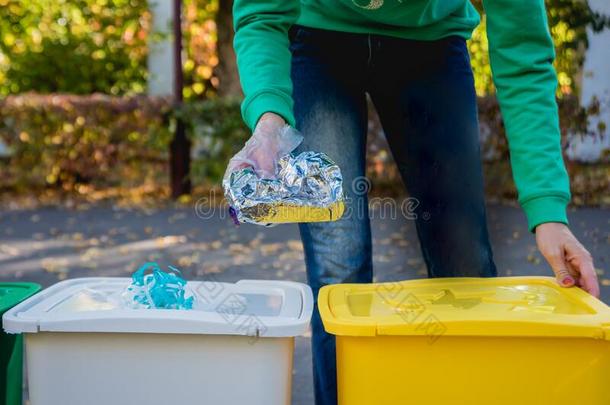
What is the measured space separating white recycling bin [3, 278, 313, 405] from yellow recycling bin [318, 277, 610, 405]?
125 mm

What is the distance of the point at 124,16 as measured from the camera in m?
9.43

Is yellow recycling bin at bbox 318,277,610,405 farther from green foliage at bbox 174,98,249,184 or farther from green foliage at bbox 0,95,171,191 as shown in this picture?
green foliage at bbox 0,95,171,191

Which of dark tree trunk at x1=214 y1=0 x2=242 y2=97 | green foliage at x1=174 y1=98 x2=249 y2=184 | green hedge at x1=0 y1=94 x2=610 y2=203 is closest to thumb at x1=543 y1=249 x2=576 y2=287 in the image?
green hedge at x1=0 y1=94 x2=610 y2=203

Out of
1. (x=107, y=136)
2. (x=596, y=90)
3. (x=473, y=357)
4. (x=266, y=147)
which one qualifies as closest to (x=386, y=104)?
(x=266, y=147)

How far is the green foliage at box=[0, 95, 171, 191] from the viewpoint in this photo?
23.3ft

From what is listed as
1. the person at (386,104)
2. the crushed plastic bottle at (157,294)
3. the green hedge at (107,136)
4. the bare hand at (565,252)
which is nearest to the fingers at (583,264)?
the bare hand at (565,252)

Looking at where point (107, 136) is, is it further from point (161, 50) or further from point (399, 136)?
point (399, 136)

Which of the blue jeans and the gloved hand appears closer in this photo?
the gloved hand

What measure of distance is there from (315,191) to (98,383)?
0.54 m

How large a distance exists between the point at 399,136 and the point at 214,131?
211 inches

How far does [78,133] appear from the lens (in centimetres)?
714

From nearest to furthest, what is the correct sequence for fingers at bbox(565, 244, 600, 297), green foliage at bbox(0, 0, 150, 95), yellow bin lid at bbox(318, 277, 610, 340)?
1. yellow bin lid at bbox(318, 277, 610, 340)
2. fingers at bbox(565, 244, 600, 297)
3. green foliage at bbox(0, 0, 150, 95)

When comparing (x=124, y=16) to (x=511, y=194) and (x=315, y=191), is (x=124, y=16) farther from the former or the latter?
(x=315, y=191)

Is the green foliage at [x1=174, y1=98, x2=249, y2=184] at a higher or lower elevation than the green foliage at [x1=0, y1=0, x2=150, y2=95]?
lower
